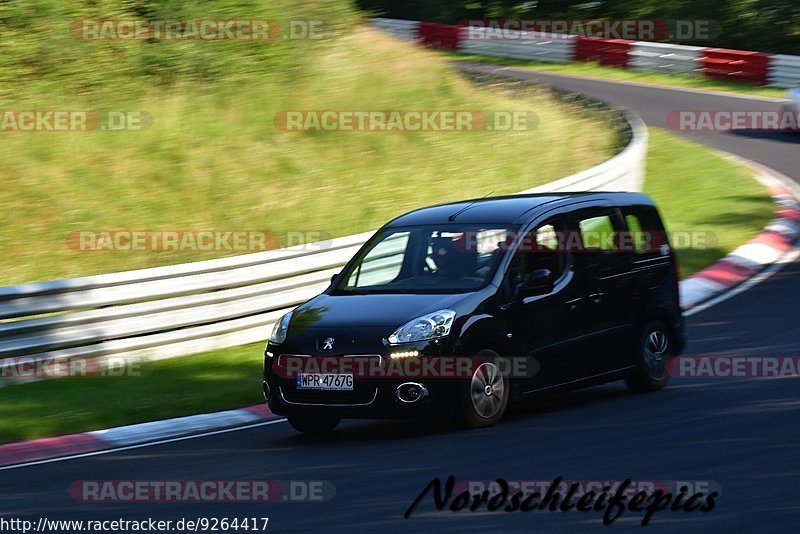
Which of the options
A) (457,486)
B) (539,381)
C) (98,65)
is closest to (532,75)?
(98,65)

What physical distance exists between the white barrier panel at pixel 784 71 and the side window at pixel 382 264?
71.6 ft

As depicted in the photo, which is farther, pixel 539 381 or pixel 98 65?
pixel 98 65

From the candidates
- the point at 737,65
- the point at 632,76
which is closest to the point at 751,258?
the point at 737,65

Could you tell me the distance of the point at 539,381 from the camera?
9391 millimetres

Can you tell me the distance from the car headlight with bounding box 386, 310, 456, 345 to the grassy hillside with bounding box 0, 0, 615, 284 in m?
6.98

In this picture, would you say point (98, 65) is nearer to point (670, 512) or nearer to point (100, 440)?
point (100, 440)

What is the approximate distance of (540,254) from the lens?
9.72m

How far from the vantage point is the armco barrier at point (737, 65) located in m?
31.0

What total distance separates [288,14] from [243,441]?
14.4 meters

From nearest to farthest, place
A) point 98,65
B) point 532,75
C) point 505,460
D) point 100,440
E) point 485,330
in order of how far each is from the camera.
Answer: point 505,460, point 485,330, point 100,440, point 98,65, point 532,75

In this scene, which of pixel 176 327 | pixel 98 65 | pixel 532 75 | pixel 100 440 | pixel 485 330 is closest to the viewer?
pixel 485 330

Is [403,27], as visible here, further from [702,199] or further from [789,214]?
[789,214]

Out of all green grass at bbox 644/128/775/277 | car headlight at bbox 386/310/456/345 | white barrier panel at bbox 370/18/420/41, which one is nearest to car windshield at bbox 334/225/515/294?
car headlight at bbox 386/310/456/345

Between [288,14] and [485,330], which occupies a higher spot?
[288,14]
